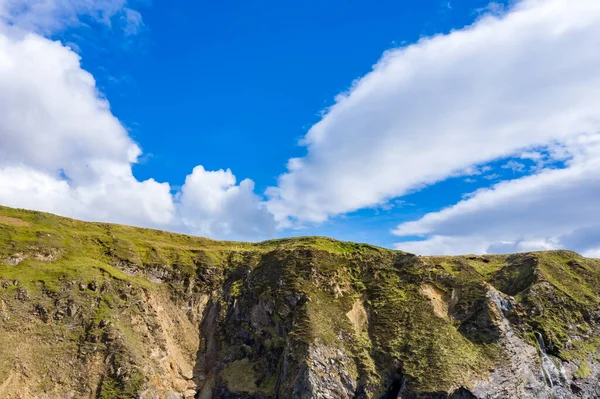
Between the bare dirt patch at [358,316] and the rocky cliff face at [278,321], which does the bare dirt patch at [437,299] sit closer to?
the rocky cliff face at [278,321]

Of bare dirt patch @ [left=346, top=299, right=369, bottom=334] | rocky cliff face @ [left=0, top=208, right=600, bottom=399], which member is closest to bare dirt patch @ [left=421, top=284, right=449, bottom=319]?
rocky cliff face @ [left=0, top=208, right=600, bottom=399]

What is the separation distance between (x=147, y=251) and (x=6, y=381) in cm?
3739

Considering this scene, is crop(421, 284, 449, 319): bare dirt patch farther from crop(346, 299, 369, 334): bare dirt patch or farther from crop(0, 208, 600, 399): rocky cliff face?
crop(346, 299, 369, 334): bare dirt patch

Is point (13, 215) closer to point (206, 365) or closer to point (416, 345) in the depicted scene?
point (206, 365)

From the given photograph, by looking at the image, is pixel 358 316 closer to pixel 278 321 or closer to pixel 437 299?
pixel 278 321

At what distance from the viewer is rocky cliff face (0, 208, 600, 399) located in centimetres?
6197

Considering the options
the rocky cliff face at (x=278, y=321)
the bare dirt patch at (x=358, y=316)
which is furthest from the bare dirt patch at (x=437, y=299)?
the bare dirt patch at (x=358, y=316)

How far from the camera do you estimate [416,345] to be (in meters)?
68.2

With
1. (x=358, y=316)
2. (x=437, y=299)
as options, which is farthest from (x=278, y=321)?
(x=437, y=299)

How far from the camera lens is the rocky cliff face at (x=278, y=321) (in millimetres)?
61969

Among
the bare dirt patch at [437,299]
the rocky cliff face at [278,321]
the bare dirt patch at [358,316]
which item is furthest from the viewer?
the bare dirt patch at [437,299]

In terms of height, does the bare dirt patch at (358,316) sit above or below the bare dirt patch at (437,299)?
below

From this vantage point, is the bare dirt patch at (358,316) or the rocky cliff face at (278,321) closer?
the rocky cliff face at (278,321)

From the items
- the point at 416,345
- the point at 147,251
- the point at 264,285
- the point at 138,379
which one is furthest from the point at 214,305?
the point at 416,345
